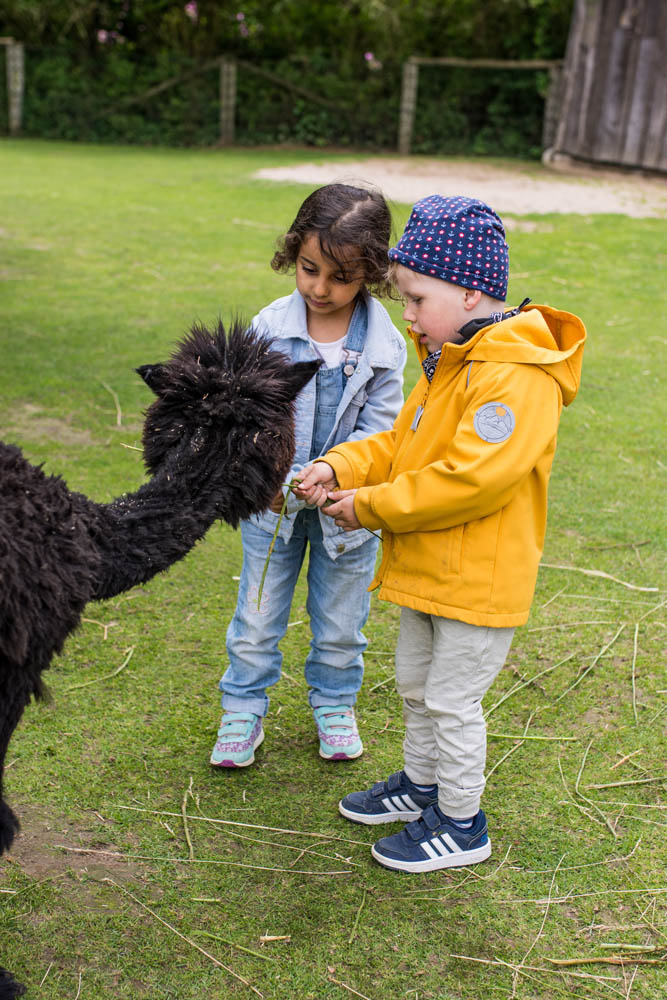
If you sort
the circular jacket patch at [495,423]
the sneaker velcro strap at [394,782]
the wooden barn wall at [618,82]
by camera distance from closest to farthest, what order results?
1. the circular jacket patch at [495,423]
2. the sneaker velcro strap at [394,782]
3. the wooden barn wall at [618,82]

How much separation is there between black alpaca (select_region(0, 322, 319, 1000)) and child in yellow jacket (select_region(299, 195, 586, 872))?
0.41 m

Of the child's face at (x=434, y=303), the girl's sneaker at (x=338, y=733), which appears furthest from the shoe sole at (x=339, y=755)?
the child's face at (x=434, y=303)

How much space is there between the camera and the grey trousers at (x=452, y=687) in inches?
105

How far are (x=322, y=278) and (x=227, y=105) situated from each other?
1839cm

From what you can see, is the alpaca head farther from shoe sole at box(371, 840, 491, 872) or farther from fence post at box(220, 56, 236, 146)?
fence post at box(220, 56, 236, 146)

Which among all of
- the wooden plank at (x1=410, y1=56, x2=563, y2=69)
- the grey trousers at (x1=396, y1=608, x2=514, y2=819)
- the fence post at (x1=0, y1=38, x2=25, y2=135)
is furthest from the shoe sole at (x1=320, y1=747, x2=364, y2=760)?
the fence post at (x1=0, y1=38, x2=25, y2=135)

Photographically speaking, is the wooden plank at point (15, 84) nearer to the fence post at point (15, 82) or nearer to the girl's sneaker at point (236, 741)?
the fence post at point (15, 82)

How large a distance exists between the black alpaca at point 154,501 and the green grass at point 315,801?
1.60ft

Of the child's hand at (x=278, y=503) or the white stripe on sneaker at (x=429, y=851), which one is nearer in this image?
the child's hand at (x=278, y=503)

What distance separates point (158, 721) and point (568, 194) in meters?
12.4

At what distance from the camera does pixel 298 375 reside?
2369mm

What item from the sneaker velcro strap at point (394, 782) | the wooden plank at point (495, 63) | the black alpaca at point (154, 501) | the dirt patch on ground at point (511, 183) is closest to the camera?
the black alpaca at point (154, 501)

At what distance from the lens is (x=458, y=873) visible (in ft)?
9.14

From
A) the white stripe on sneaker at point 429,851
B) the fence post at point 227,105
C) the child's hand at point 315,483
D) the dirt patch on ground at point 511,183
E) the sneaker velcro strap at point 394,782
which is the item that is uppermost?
the fence post at point 227,105
